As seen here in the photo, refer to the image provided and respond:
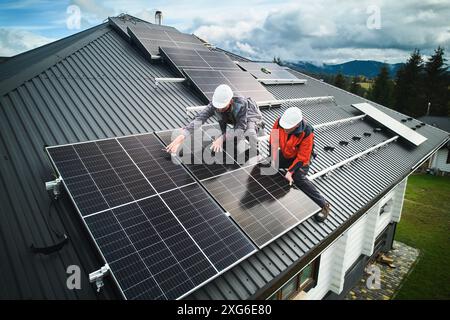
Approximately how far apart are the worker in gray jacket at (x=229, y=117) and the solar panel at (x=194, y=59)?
5289 millimetres

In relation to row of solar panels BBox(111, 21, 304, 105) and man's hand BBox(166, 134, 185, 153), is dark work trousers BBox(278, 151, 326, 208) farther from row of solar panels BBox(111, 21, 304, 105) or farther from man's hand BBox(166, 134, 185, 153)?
row of solar panels BBox(111, 21, 304, 105)

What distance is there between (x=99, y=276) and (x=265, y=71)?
1670 centimetres

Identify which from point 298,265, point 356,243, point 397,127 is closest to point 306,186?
point 298,265

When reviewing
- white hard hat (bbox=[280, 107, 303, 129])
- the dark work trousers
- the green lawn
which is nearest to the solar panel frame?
the dark work trousers

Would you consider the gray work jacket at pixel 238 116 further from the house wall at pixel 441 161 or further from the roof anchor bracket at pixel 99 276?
the house wall at pixel 441 161

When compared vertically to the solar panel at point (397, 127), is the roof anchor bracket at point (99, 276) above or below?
above

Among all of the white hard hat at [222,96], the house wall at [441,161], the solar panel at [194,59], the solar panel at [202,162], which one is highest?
the solar panel at [194,59]

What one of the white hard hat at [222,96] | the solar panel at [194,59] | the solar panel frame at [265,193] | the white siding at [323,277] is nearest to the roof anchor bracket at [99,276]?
the solar panel frame at [265,193]

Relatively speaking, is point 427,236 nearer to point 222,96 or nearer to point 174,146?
point 222,96

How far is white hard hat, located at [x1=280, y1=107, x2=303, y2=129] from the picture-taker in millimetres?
6891

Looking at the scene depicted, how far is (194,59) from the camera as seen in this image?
1333 centimetres

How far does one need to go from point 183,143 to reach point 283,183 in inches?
116

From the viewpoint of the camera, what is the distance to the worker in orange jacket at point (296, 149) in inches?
277

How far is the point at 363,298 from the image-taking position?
13.9 metres
